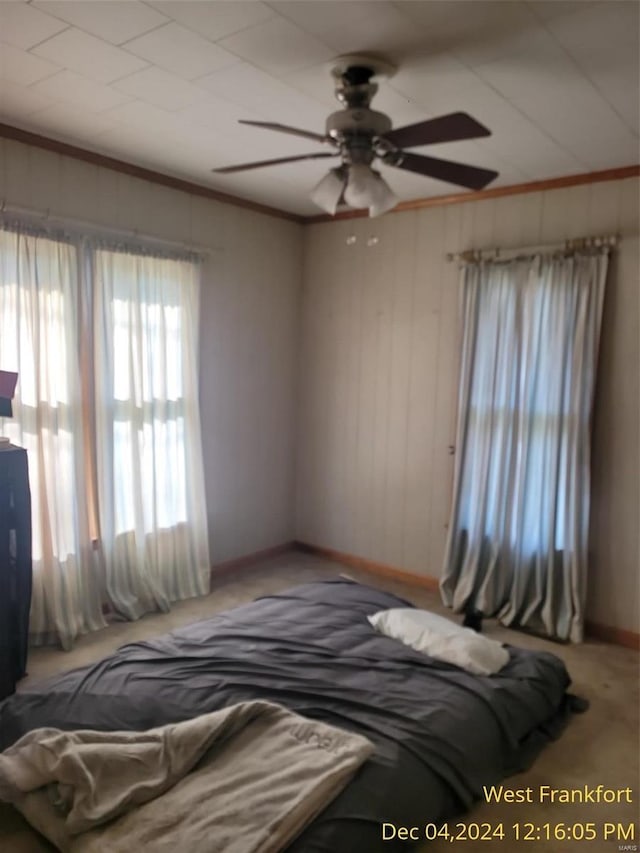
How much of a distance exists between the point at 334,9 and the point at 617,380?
251cm

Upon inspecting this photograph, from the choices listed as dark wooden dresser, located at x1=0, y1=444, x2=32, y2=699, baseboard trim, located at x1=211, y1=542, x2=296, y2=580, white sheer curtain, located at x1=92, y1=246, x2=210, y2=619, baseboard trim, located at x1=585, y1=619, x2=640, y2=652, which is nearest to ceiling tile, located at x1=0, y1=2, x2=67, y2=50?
white sheer curtain, located at x1=92, y1=246, x2=210, y2=619

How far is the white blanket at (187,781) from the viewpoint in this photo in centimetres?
174

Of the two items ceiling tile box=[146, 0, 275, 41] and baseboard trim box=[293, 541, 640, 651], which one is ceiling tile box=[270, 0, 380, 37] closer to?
ceiling tile box=[146, 0, 275, 41]

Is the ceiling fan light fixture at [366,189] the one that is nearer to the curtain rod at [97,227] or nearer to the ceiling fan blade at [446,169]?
the ceiling fan blade at [446,169]

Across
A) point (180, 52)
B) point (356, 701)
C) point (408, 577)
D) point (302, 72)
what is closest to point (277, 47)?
point (302, 72)

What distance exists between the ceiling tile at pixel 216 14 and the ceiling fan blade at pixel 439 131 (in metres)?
0.56

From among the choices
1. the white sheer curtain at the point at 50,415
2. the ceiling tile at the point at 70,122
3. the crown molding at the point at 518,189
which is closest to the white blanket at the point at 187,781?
the white sheer curtain at the point at 50,415

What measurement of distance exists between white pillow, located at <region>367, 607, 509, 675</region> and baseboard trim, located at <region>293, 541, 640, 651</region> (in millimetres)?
Answer: 1193

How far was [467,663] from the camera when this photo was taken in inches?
104

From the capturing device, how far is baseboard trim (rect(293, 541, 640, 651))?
3.63 m

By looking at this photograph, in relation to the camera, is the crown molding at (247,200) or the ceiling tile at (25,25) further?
the crown molding at (247,200)

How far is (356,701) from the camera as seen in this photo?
2.32 meters

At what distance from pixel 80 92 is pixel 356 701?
2701mm

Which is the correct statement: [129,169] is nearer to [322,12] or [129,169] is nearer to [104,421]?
[104,421]
